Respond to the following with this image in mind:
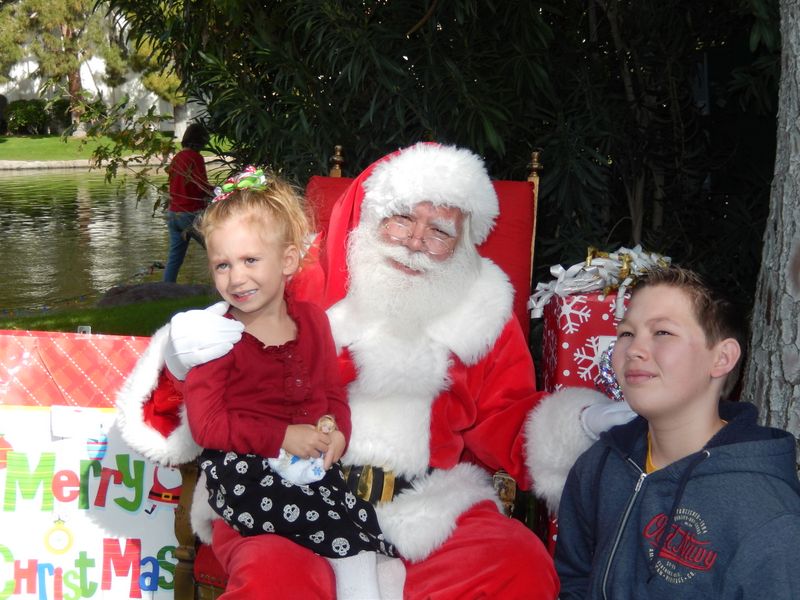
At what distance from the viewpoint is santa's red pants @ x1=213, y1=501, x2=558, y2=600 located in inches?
87.3

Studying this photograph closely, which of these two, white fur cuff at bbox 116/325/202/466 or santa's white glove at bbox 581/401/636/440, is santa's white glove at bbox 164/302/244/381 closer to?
white fur cuff at bbox 116/325/202/466

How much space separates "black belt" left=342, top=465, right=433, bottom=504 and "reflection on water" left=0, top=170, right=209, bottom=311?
5.06 m

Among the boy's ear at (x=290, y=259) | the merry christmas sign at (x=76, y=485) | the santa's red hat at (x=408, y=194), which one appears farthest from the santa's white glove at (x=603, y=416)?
the merry christmas sign at (x=76, y=485)

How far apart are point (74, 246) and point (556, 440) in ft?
32.8

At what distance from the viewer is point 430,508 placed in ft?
8.28

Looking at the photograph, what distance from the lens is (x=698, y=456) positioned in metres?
1.91

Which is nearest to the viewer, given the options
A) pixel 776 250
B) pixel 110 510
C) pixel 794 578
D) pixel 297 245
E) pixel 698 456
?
pixel 794 578

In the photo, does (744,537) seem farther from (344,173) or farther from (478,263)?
(344,173)

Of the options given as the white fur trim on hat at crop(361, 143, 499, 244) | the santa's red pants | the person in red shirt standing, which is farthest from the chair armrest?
the person in red shirt standing

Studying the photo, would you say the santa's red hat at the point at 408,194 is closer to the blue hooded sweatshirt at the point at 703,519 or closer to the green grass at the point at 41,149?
the blue hooded sweatshirt at the point at 703,519

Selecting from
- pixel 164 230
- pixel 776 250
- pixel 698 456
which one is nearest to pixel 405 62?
pixel 776 250

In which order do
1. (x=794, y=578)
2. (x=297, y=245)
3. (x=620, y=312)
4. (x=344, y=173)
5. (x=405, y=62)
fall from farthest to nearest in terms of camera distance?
1. (x=344, y=173)
2. (x=405, y=62)
3. (x=620, y=312)
4. (x=297, y=245)
5. (x=794, y=578)

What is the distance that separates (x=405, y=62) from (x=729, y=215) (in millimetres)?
1592

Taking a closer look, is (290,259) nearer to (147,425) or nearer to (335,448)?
(335,448)
